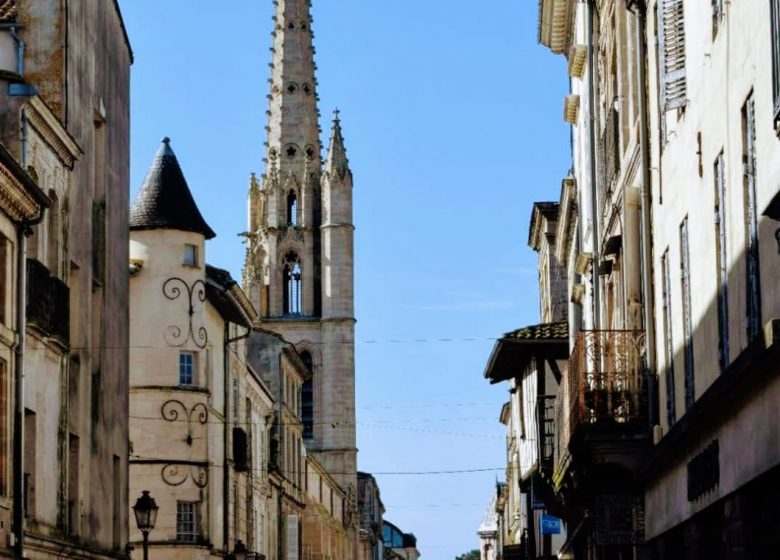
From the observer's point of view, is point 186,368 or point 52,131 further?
point 186,368

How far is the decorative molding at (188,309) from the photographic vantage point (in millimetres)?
51000

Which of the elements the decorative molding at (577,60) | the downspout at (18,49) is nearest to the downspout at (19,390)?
the downspout at (18,49)

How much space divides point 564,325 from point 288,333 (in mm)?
85055

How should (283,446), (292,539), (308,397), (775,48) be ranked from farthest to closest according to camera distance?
(308,397), (292,539), (283,446), (775,48)

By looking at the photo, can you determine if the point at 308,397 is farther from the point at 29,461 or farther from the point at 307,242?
the point at 29,461

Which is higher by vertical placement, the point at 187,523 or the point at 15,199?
the point at 15,199

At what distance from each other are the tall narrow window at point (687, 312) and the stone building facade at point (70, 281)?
9117 millimetres

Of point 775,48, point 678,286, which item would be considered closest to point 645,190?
point 678,286

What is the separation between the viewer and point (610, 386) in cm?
2545

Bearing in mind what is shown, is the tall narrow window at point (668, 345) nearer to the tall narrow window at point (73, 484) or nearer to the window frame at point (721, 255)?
the window frame at point (721, 255)

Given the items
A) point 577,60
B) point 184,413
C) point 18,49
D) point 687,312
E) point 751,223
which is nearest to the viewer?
point 751,223

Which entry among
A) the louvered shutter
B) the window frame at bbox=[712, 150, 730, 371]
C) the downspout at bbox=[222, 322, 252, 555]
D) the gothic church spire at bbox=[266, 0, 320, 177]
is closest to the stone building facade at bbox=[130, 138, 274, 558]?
the downspout at bbox=[222, 322, 252, 555]

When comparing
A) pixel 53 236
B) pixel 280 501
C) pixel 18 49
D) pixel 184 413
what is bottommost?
pixel 280 501

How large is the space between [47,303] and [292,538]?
150 feet
